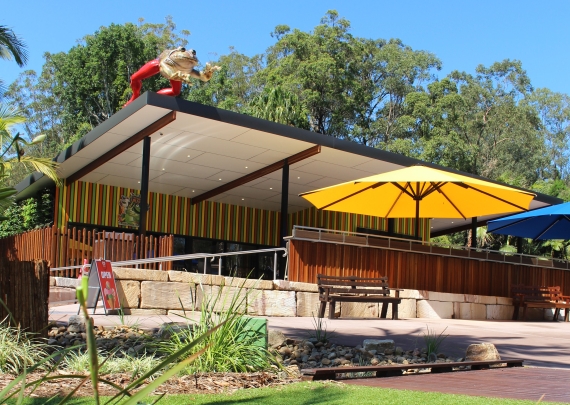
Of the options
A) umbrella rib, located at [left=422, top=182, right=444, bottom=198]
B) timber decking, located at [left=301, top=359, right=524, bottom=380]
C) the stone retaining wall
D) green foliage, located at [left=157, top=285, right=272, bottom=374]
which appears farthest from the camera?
umbrella rib, located at [left=422, top=182, right=444, bottom=198]

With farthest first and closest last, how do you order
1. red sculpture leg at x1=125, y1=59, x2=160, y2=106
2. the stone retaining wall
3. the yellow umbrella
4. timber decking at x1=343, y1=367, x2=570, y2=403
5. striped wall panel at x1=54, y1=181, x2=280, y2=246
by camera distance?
1. striped wall panel at x1=54, y1=181, x2=280, y2=246
2. red sculpture leg at x1=125, y1=59, x2=160, y2=106
3. the yellow umbrella
4. the stone retaining wall
5. timber decking at x1=343, y1=367, x2=570, y2=403

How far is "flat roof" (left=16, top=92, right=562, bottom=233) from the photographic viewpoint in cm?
1377

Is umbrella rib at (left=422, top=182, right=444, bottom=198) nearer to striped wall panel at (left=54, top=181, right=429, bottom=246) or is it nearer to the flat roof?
the flat roof

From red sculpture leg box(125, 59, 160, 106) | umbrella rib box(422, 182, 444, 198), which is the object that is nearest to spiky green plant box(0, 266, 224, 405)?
umbrella rib box(422, 182, 444, 198)

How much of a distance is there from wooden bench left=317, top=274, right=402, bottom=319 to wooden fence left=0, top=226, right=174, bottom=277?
3615 mm

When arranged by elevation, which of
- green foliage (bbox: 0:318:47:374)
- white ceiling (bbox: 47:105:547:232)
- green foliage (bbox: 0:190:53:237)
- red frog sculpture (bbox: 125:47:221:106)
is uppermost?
red frog sculpture (bbox: 125:47:221:106)

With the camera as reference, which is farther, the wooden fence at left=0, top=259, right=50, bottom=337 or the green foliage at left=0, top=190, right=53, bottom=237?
the green foliage at left=0, top=190, right=53, bottom=237

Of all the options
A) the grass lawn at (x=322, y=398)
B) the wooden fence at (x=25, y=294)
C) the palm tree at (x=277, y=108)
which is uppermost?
the palm tree at (x=277, y=108)

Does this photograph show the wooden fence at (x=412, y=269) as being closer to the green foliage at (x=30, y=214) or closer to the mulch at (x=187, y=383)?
the mulch at (x=187, y=383)

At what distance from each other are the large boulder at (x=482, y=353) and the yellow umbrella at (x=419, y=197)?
21.0ft

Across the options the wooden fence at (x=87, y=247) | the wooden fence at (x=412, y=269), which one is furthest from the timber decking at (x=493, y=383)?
the wooden fence at (x=87, y=247)

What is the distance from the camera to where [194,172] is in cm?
1848

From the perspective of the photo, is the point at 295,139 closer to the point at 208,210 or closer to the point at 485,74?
the point at 208,210

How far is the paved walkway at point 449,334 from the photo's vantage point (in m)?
8.12
